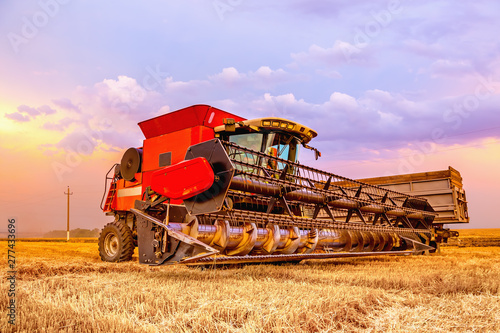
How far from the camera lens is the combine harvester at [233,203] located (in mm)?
3986

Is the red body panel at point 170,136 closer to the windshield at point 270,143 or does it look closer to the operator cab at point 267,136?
the operator cab at point 267,136

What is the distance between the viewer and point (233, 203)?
5.27 meters

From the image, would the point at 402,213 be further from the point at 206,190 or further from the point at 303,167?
the point at 206,190

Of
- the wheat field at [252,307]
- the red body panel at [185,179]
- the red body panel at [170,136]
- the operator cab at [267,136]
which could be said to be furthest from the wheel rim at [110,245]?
the wheat field at [252,307]

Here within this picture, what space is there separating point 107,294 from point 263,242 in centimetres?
218

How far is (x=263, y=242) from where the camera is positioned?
187 inches

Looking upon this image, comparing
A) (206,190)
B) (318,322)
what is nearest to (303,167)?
(206,190)

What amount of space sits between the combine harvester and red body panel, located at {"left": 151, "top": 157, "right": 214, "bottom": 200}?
0.03 ft

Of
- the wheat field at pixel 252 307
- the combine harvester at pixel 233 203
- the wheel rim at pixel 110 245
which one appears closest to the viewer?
the wheat field at pixel 252 307

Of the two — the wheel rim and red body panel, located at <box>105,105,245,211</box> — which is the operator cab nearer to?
red body panel, located at <box>105,105,245,211</box>

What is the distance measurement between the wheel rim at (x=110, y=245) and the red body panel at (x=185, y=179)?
325 centimetres

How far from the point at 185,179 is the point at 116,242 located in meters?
3.68

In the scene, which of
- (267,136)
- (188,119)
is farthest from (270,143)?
(188,119)

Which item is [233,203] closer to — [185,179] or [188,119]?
[185,179]
